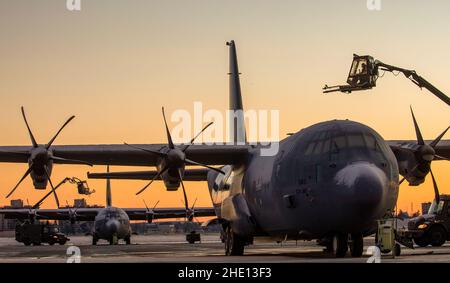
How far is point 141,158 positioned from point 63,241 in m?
44.0

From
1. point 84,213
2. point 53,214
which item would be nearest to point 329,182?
point 84,213

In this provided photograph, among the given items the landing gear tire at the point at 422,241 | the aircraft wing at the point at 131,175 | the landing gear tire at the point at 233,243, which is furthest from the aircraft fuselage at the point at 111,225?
the landing gear tire at the point at 233,243

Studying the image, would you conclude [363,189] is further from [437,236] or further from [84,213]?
[84,213]

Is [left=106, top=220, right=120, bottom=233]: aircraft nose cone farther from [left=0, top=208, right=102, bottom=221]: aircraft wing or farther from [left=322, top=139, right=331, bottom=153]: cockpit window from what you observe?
[left=322, top=139, right=331, bottom=153]: cockpit window

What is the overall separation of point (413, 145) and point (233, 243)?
24.2 ft

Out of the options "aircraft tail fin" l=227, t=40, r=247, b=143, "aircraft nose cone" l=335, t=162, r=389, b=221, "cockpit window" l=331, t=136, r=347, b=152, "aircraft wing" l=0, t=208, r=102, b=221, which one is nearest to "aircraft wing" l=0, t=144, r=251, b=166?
"aircraft tail fin" l=227, t=40, r=247, b=143

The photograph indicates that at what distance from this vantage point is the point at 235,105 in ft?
113

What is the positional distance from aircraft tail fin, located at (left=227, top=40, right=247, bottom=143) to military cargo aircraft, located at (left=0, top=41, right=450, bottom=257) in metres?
2.26

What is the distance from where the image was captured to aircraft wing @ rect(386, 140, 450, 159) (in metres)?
25.9

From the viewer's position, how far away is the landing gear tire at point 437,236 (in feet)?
109

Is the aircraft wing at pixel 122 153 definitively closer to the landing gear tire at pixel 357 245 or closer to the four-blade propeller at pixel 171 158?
the four-blade propeller at pixel 171 158
